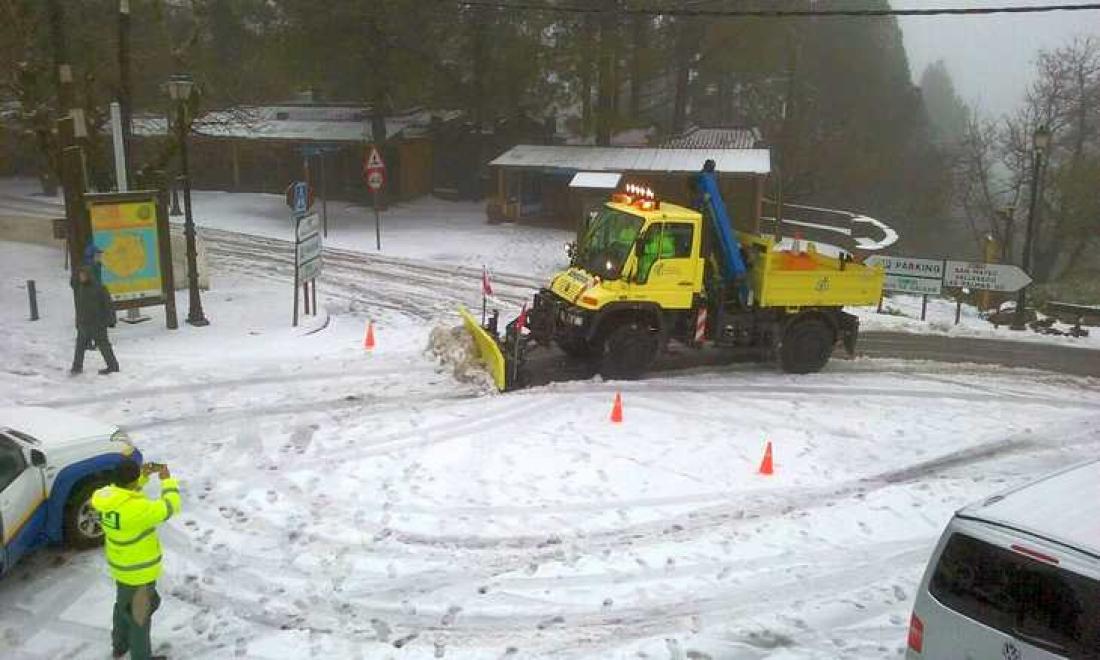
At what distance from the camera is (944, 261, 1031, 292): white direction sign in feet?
65.5

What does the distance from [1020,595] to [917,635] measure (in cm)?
80

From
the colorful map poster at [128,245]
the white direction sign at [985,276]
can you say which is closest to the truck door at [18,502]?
the colorful map poster at [128,245]

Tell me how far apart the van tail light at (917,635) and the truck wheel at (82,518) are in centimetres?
693

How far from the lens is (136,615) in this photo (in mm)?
6414

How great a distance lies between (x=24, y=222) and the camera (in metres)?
24.9

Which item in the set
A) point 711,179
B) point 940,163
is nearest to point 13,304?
point 711,179

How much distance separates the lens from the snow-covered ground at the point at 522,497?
288 inches

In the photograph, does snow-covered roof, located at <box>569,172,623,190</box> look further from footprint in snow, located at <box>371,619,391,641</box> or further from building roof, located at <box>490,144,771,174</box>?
footprint in snow, located at <box>371,619,391,641</box>

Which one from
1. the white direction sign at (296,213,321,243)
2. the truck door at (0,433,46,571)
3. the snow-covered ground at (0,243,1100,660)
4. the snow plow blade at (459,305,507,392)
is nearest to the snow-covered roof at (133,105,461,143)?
the white direction sign at (296,213,321,243)

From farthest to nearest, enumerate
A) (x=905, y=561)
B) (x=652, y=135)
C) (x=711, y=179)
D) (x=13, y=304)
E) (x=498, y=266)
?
(x=652, y=135)
(x=498, y=266)
(x=13, y=304)
(x=711, y=179)
(x=905, y=561)

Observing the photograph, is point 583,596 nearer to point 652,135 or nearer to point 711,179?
point 711,179

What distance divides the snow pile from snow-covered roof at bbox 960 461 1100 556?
28.1ft

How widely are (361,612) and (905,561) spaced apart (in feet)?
16.6

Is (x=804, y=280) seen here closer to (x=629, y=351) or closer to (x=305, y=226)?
(x=629, y=351)
